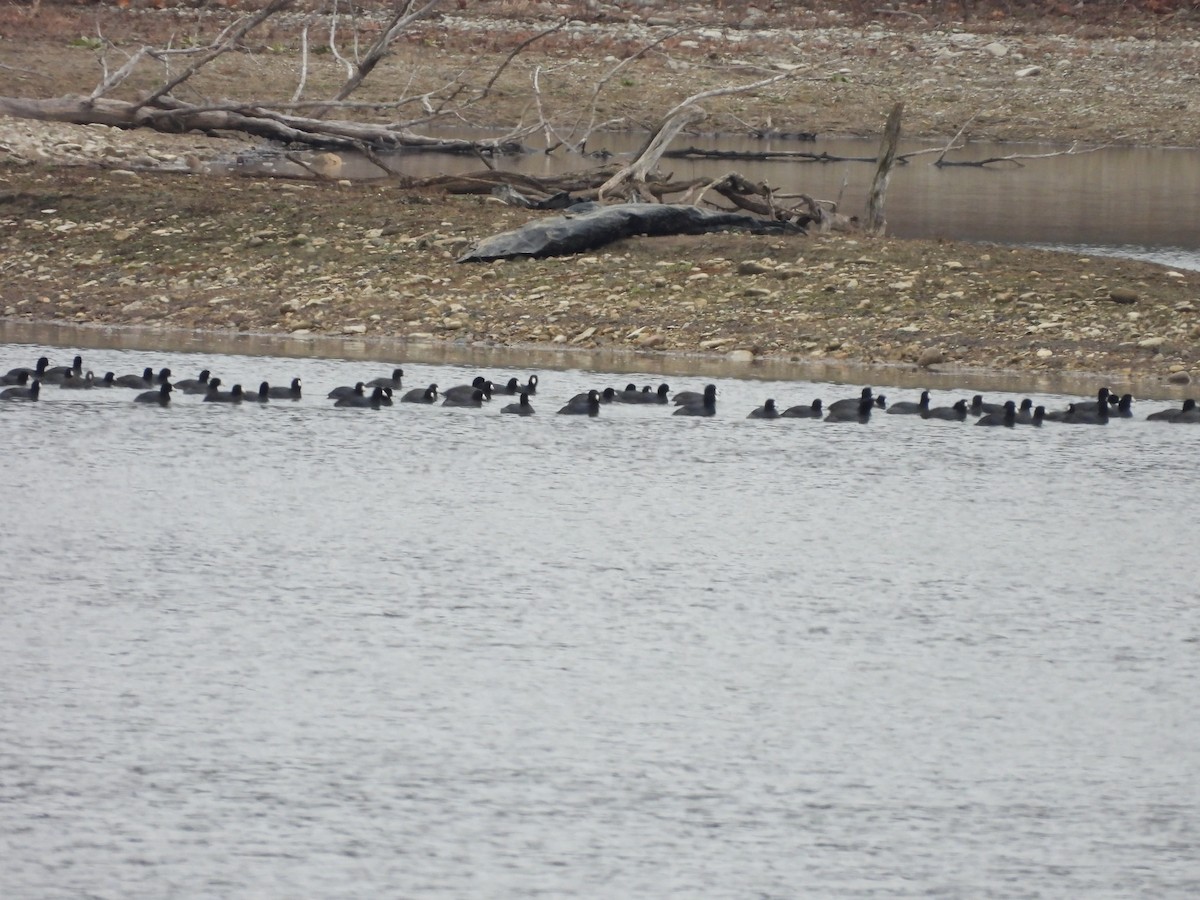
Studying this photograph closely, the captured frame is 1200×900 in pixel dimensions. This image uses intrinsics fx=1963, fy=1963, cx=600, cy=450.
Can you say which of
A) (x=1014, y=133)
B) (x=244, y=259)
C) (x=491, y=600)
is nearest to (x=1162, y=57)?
(x=1014, y=133)

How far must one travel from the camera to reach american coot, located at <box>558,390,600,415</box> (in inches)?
639

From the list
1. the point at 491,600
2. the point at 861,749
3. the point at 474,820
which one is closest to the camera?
the point at 474,820

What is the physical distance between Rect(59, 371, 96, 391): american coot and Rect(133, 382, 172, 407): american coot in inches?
28.4

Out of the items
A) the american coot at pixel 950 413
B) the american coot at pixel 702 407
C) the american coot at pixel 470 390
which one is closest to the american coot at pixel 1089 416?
the american coot at pixel 950 413

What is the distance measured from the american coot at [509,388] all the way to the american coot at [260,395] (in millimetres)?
1925

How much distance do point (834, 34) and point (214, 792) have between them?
5520 centimetres

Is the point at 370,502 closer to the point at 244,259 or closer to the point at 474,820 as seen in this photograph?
the point at 474,820

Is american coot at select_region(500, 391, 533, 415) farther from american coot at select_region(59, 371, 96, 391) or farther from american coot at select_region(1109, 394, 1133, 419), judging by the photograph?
american coot at select_region(1109, 394, 1133, 419)

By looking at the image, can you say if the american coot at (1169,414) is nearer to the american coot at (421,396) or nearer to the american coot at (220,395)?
the american coot at (421,396)

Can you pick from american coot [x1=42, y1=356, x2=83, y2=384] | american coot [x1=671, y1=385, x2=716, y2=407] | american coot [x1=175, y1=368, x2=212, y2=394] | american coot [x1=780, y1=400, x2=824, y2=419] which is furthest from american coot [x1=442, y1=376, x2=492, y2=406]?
american coot [x1=42, y1=356, x2=83, y2=384]

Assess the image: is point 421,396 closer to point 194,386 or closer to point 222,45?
point 194,386

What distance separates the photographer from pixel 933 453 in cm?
1527

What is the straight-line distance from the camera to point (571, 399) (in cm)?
1669

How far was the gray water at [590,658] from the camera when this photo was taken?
730cm
